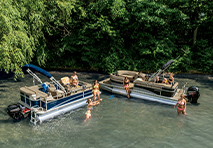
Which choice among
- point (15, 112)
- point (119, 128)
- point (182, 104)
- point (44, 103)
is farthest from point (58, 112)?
point (182, 104)

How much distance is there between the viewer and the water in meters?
8.99

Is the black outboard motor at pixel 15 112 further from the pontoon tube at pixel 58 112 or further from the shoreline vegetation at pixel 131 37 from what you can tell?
the shoreline vegetation at pixel 131 37

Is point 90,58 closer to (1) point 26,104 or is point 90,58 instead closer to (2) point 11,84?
(2) point 11,84

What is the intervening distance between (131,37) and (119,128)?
17341 millimetres

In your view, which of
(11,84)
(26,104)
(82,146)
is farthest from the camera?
(11,84)

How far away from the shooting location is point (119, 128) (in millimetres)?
10414

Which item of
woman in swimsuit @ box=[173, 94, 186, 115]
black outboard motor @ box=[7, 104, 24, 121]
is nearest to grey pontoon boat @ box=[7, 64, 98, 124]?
black outboard motor @ box=[7, 104, 24, 121]

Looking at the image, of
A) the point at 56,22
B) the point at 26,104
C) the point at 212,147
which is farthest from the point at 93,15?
the point at 212,147

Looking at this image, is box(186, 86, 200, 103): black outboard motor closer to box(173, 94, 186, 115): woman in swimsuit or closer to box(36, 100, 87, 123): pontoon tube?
box(173, 94, 186, 115): woman in swimsuit

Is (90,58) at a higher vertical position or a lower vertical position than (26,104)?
higher

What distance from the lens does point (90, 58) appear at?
26109 millimetres

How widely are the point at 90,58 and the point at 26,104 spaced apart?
15.6 meters

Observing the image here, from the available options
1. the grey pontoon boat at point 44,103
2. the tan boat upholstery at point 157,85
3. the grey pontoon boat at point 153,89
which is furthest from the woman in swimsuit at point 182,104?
the grey pontoon boat at point 44,103

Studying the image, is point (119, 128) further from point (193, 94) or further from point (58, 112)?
point (193, 94)
